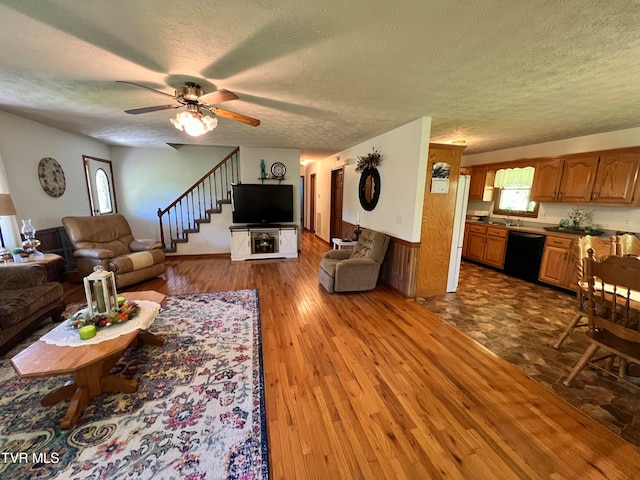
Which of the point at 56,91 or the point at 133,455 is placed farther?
the point at 56,91

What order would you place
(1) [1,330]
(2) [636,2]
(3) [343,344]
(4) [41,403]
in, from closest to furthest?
(2) [636,2]
(4) [41,403]
(1) [1,330]
(3) [343,344]

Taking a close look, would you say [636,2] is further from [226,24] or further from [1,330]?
[1,330]

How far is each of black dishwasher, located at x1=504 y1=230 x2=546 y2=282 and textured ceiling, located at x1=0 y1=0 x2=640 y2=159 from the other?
6.30 ft

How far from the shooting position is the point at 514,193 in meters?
5.27

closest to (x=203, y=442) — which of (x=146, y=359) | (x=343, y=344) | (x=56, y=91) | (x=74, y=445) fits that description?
(x=74, y=445)

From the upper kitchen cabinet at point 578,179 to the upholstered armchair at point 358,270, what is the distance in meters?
3.18

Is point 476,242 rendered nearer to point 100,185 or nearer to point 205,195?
point 205,195

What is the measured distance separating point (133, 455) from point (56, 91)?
3402mm

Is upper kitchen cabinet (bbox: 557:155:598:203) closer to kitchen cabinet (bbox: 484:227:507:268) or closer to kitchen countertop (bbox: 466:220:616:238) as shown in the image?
kitchen countertop (bbox: 466:220:616:238)

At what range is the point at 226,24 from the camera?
1511 mm

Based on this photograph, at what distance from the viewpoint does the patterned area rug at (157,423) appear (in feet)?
4.68

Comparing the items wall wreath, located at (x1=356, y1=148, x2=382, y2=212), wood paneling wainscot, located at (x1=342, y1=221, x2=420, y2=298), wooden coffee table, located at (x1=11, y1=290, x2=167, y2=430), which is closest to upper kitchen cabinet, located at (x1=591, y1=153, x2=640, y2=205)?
wood paneling wainscot, located at (x1=342, y1=221, x2=420, y2=298)

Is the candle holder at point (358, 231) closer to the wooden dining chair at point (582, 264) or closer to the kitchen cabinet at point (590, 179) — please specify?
the wooden dining chair at point (582, 264)

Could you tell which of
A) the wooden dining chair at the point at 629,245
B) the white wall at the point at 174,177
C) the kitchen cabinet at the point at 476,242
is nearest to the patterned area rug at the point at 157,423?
the white wall at the point at 174,177
